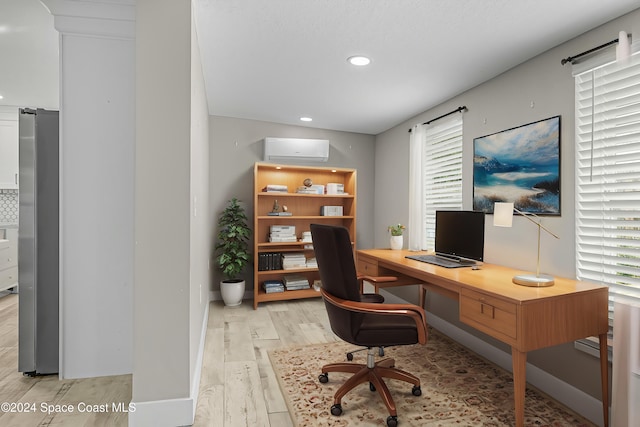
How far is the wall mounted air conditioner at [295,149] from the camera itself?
14.0 feet

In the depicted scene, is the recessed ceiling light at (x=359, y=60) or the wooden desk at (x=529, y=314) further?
the recessed ceiling light at (x=359, y=60)

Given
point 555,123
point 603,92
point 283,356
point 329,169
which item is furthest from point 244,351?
point 603,92

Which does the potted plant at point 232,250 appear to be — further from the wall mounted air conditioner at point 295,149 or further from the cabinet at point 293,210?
the wall mounted air conditioner at point 295,149

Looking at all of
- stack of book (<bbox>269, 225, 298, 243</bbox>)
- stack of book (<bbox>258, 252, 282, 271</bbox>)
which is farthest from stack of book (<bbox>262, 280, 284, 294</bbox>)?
stack of book (<bbox>269, 225, 298, 243</bbox>)

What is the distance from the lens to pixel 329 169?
4398 mm

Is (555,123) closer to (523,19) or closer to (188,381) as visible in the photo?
(523,19)

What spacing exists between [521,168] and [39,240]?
3506 mm

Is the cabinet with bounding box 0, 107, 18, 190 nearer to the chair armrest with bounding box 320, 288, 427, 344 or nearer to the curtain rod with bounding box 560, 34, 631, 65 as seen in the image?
the chair armrest with bounding box 320, 288, 427, 344

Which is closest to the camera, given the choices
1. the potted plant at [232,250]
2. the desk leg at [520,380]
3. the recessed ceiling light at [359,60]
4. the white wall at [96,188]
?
the desk leg at [520,380]

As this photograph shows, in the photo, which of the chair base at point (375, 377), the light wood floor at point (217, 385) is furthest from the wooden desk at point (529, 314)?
the light wood floor at point (217, 385)

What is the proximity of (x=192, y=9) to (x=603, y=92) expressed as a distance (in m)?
2.43

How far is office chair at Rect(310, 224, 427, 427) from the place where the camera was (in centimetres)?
187

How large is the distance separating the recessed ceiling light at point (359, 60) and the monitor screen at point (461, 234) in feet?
4.61

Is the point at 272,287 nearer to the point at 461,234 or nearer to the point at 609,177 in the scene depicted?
the point at 461,234
